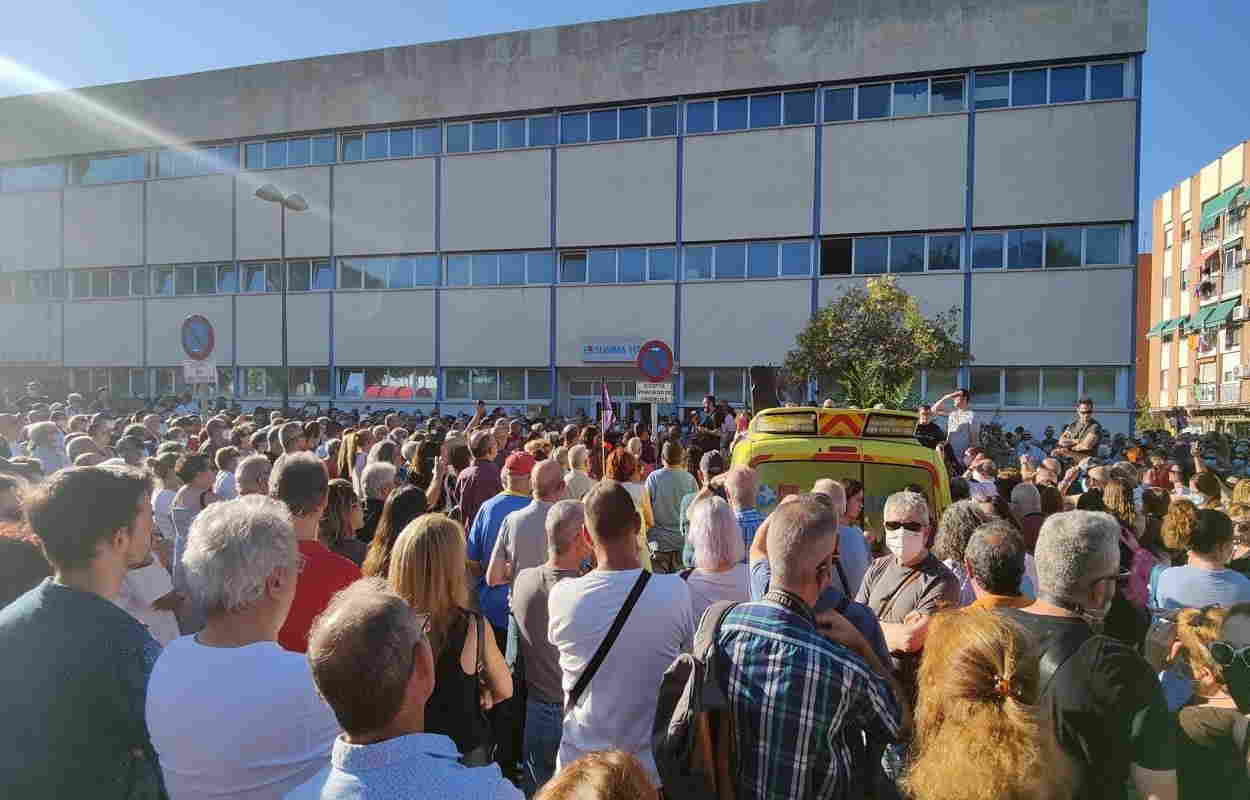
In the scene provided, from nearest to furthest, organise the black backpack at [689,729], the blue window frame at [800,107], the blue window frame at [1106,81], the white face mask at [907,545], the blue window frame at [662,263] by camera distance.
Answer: the black backpack at [689,729], the white face mask at [907,545], the blue window frame at [1106,81], the blue window frame at [800,107], the blue window frame at [662,263]

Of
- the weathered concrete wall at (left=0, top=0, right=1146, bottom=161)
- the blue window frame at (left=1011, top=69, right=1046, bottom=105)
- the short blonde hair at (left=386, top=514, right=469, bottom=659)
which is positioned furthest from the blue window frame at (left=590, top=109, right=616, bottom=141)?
the short blonde hair at (left=386, top=514, right=469, bottom=659)

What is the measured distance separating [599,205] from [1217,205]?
39548 mm

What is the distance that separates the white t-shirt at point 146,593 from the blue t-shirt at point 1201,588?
16.5 feet

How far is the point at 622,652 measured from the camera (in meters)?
3.23

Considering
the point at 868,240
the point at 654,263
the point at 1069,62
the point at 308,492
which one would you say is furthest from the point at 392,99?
the point at 308,492

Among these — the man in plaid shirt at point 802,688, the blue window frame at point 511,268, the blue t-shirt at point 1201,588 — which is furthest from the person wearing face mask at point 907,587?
the blue window frame at point 511,268

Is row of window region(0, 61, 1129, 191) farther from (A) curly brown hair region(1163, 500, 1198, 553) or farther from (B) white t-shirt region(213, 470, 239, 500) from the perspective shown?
(A) curly brown hair region(1163, 500, 1198, 553)

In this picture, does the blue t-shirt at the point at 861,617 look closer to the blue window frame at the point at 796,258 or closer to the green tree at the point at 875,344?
the green tree at the point at 875,344

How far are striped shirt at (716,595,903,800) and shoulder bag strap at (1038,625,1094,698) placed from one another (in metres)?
0.48

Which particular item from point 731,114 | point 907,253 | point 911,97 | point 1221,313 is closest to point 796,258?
point 907,253

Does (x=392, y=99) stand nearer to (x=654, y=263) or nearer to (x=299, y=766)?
(x=654, y=263)

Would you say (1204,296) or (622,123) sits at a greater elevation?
(622,123)

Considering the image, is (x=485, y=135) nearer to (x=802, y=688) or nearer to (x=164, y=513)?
(x=164, y=513)

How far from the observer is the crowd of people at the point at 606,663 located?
6.47 feet
